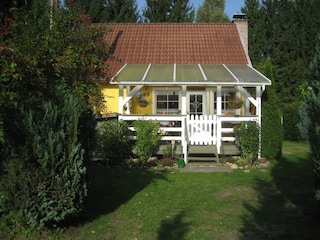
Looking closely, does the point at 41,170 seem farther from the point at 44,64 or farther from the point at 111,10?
the point at 111,10

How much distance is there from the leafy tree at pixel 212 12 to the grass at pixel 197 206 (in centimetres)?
2968

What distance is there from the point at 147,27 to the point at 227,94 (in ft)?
20.9

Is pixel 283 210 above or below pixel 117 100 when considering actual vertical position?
below

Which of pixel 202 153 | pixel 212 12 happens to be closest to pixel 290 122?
pixel 202 153

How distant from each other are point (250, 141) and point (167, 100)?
552 cm

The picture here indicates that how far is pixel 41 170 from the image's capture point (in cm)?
485

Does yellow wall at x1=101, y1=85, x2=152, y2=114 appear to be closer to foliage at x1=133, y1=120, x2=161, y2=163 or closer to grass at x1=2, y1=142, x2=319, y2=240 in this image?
foliage at x1=133, y1=120, x2=161, y2=163

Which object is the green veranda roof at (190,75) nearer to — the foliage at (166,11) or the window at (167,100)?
the window at (167,100)

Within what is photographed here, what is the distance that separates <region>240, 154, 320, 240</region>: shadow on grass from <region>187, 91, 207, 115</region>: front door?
6099 millimetres

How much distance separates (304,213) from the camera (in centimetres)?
648

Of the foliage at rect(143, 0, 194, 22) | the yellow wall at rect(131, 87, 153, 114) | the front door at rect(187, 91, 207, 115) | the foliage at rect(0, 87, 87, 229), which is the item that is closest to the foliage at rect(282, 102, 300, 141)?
the front door at rect(187, 91, 207, 115)

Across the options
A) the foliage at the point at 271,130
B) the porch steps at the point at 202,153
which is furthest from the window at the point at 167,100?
the foliage at the point at 271,130

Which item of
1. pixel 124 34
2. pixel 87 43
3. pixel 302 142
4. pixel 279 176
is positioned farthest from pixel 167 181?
pixel 302 142

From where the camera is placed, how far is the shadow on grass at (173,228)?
5.27 meters
